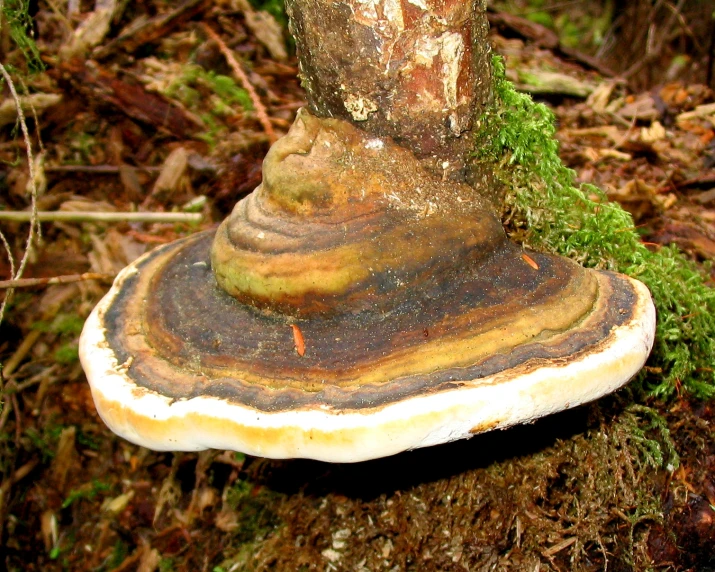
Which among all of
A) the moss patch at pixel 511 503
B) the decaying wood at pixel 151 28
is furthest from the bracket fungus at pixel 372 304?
the decaying wood at pixel 151 28

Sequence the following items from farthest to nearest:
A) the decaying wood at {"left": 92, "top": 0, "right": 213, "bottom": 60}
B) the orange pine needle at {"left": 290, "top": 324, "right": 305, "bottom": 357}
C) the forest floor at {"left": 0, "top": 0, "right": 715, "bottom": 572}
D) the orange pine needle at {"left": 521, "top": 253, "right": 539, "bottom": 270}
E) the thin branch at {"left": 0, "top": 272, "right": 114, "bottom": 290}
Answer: the decaying wood at {"left": 92, "top": 0, "right": 213, "bottom": 60}, the thin branch at {"left": 0, "top": 272, "right": 114, "bottom": 290}, the forest floor at {"left": 0, "top": 0, "right": 715, "bottom": 572}, the orange pine needle at {"left": 521, "top": 253, "right": 539, "bottom": 270}, the orange pine needle at {"left": 290, "top": 324, "right": 305, "bottom": 357}

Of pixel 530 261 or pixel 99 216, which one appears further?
pixel 99 216

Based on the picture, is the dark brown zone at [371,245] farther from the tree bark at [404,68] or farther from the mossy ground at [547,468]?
the mossy ground at [547,468]

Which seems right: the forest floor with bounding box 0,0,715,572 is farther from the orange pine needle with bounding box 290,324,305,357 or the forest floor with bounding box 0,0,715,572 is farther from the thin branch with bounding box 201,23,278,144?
the orange pine needle with bounding box 290,324,305,357

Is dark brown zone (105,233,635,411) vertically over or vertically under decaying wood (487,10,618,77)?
under

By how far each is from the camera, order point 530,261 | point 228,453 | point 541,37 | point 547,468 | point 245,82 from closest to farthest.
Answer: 1. point 530,261
2. point 547,468
3. point 228,453
4. point 245,82
5. point 541,37

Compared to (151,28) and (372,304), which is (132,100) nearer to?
(151,28)

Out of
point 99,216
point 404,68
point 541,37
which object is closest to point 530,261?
point 404,68

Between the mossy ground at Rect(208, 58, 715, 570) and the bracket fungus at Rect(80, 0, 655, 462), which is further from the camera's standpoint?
the mossy ground at Rect(208, 58, 715, 570)

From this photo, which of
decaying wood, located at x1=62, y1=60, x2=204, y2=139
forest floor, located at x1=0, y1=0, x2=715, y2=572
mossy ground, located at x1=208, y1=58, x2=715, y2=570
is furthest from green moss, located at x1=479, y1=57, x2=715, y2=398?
decaying wood, located at x1=62, y1=60, x2=204, y2=139
